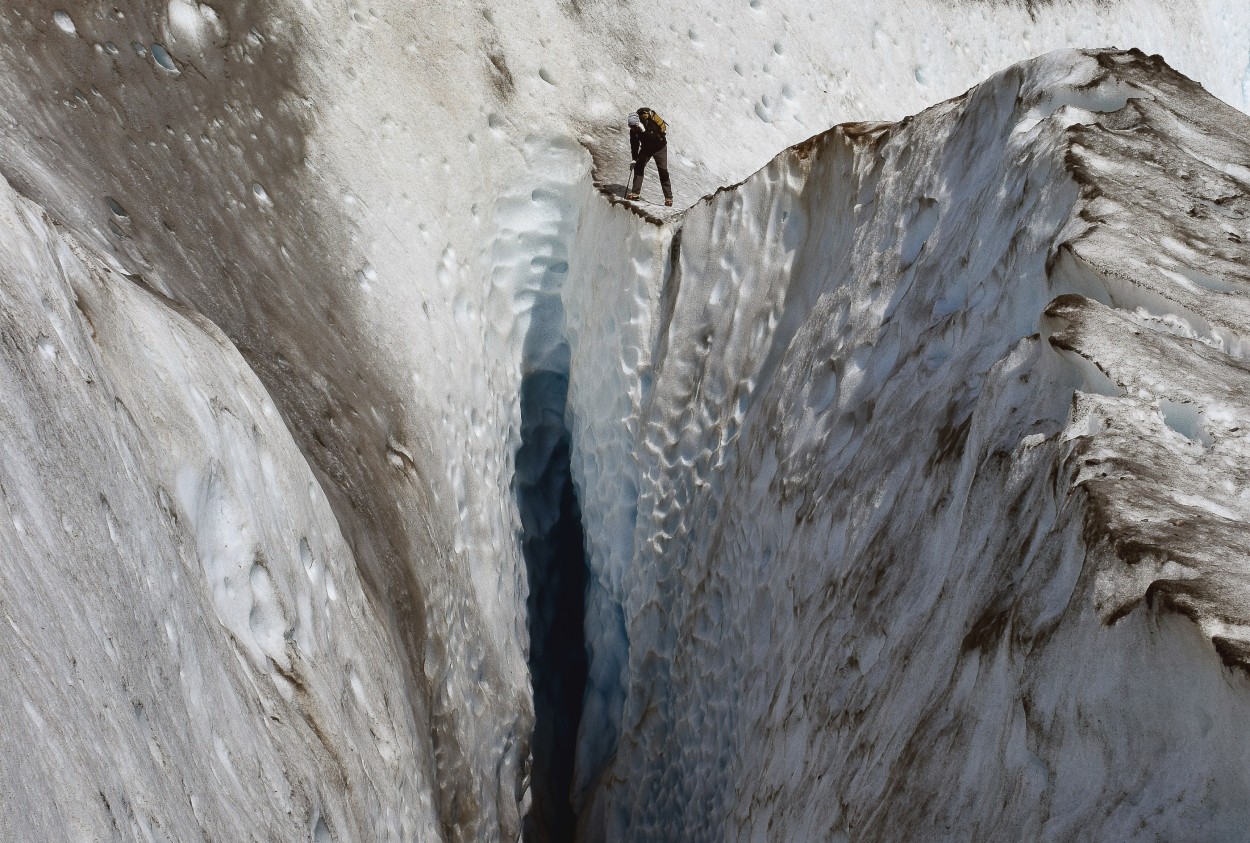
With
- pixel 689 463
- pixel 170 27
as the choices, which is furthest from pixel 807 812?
pixel 170 27

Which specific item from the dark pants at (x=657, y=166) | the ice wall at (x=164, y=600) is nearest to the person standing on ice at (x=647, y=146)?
the dark pants at (x=657, y=166)

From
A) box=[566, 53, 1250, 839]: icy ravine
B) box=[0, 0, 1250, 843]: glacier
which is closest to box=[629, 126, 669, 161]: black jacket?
box=[0, 0, 1250, 843]: glacier

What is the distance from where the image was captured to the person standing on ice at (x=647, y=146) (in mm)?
6812

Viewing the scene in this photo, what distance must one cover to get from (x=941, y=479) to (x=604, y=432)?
3.00 m

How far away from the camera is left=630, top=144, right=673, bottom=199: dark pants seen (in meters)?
6.83

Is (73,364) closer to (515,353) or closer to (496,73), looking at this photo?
(515,353)

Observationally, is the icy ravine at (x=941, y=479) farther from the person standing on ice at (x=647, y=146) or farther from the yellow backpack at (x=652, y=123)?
the yellow backpack at (x=652, y=123)

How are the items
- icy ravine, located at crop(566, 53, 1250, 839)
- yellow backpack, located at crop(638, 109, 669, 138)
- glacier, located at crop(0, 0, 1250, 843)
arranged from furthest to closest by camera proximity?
yellow backpack, located at crop(638, 109, 669, 138) → glacier, located at crop(0, 0, 1250, 843) → icy ravine, located at crop(566, 53, 1250, 839)

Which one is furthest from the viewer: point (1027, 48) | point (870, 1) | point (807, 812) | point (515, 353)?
point (1027, 48)

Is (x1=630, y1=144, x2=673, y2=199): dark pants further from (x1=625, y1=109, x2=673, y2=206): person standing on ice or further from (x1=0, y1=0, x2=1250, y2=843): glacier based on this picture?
(x1=0, y1=0, x2=1250, y2=843): glacier

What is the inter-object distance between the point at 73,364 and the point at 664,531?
3.32 meters

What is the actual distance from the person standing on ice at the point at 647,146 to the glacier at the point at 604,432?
0.60 feet

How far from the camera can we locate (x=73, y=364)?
3.38m

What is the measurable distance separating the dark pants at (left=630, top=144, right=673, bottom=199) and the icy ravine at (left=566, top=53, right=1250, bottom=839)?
58 centimetres
